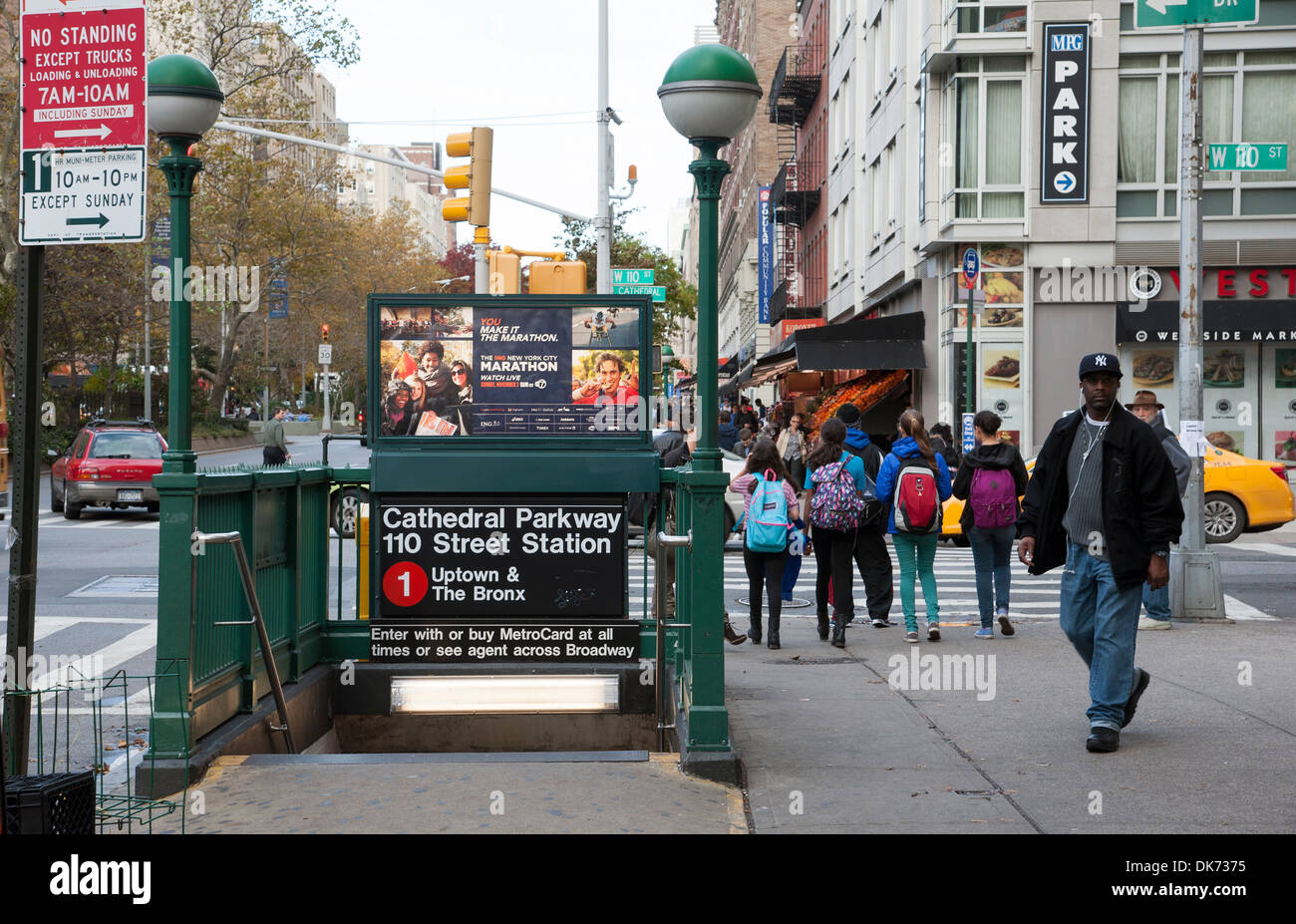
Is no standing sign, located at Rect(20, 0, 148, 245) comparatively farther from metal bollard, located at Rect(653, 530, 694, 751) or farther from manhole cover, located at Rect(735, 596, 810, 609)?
manhole cover, located at Rect(735, 596, 810, 609)

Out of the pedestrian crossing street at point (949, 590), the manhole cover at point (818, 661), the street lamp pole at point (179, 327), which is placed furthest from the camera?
the pedestrian crossing street at point (949, 590)

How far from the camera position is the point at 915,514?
1160cm

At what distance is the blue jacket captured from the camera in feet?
39.1

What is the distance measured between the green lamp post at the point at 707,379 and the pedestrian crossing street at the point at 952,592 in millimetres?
4941

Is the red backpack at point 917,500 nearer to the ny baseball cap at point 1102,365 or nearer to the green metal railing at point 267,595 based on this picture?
the green metal railing at point 267,595

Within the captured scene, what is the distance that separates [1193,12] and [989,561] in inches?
199

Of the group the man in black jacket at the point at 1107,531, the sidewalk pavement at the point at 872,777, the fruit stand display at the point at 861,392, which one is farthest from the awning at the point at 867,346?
the man in black jacket at the point at 1107,531

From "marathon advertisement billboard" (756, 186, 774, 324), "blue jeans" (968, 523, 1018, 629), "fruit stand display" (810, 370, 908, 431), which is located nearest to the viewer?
"blue jeans" (968, 523, 1018, 629)

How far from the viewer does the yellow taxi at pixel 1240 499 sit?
19.7 meters

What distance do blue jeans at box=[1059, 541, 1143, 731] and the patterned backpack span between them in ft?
12.6

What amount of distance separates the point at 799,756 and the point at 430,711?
7.81 feet

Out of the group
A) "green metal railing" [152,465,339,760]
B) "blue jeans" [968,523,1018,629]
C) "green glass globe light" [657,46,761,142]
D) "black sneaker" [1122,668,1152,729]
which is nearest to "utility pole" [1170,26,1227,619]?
"blue jeans" [968,523,1018,629]

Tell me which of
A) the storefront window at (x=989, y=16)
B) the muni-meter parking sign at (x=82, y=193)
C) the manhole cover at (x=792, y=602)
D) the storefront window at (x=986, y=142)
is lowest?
the manhole cover at (x=792, y=602)
